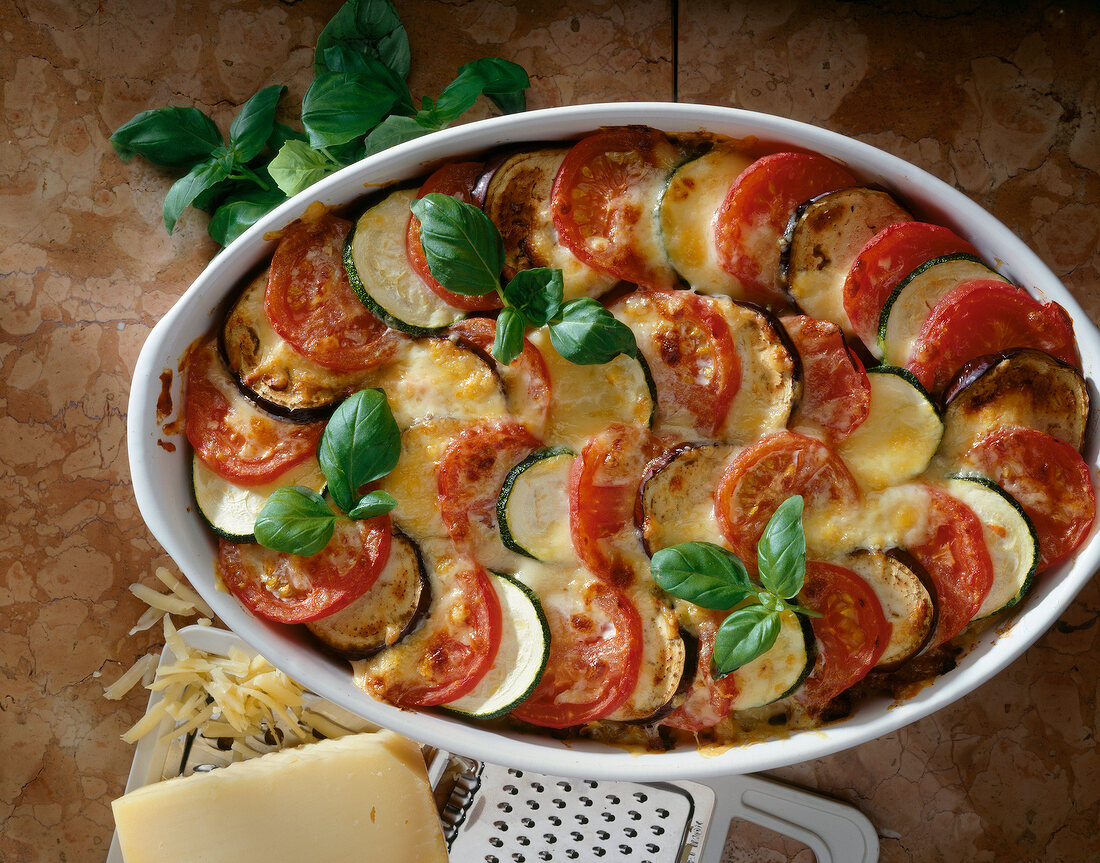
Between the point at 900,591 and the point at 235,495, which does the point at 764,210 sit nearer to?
the point at 900,591

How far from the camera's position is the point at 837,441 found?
2.03m

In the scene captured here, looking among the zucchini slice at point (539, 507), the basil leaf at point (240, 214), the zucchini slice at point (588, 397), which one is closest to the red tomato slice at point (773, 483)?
the zucchini slice at point (588, 397)

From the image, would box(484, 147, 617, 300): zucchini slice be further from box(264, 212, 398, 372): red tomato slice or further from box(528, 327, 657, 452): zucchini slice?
box(264, 212, 398, 372): red tomato slice

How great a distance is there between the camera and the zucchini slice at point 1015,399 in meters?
2.02

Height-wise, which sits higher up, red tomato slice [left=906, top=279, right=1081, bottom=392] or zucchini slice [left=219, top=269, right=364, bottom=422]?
red tomato slice [left=906, top=279, right=1081, bottom=392]

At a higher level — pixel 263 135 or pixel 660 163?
A: pixel 660 163

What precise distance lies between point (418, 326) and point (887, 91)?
1.51m

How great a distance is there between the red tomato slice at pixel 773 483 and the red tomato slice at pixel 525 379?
0.45 meters

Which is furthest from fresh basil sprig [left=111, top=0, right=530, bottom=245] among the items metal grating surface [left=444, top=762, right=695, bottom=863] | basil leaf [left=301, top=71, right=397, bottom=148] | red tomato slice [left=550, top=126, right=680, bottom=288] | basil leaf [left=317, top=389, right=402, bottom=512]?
metal grating surface [left=444, top=762, right=695, bottom=863]

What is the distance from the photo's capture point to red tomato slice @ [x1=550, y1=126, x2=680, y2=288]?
201 centimetres

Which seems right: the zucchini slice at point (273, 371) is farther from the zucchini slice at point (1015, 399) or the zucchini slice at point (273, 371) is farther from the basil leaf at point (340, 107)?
the zucchini slice at point (1015, 399)

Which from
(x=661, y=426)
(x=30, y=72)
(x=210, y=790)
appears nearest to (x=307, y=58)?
(x=30, y=72)

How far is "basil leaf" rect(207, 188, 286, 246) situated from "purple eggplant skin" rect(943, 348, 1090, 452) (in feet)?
5.77

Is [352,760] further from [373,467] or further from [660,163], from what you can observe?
[660,163]
